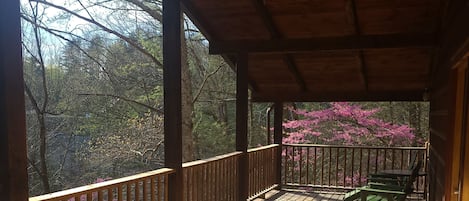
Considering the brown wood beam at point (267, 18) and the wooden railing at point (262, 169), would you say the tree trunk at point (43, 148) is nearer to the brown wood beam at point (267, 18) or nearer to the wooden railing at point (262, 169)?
the wooden railing at point (262, 169)

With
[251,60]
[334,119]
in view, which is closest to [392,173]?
[251,60]

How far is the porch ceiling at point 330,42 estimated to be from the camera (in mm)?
4230

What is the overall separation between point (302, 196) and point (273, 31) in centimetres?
318

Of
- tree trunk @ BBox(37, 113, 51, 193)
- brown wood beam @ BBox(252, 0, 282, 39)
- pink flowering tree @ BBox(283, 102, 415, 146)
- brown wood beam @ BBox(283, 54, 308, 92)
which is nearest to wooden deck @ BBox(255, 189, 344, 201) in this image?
brown wood beam @ BBox(283, 54, 308, 92)

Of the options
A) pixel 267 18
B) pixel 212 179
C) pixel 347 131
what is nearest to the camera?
pixel 212 179

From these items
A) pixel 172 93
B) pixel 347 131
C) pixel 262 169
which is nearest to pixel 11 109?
pixel 172 93

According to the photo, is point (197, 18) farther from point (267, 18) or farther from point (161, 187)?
point (161, 187)

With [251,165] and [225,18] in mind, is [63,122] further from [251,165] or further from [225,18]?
[225,18]

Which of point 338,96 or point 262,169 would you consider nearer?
point 262,169

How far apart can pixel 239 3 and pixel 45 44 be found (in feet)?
16.8

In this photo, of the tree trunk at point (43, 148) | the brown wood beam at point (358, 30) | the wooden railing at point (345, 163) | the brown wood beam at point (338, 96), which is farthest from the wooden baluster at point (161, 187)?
the tree trunk at point (43, 148)

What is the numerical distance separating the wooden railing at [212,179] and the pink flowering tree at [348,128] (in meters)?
5.07

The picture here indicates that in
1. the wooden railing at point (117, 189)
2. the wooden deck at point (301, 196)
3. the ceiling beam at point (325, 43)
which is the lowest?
the wooden deck at point (301, 196)

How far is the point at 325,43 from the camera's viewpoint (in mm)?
4719
